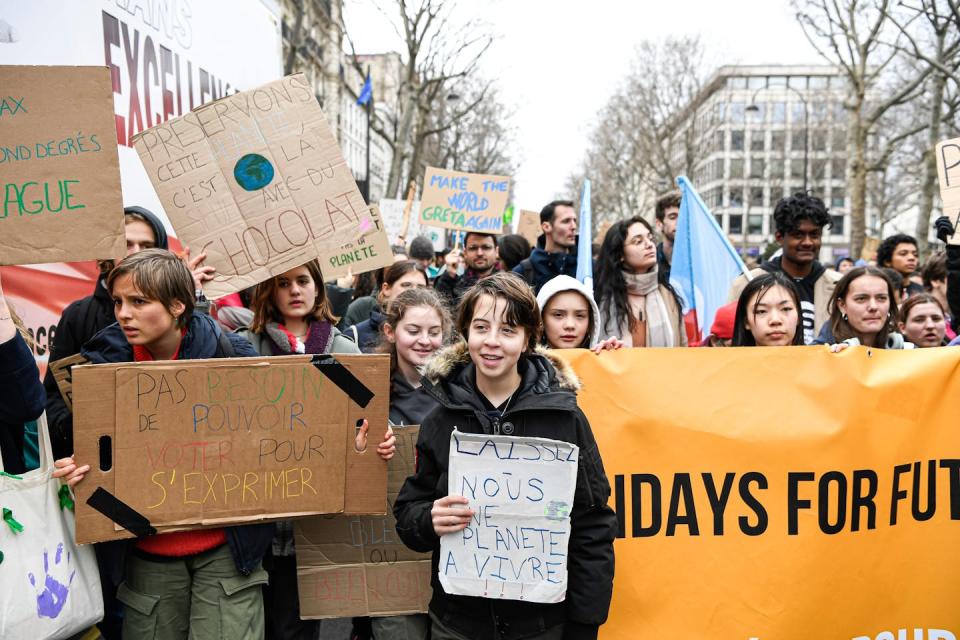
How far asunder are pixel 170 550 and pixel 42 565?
0.42m

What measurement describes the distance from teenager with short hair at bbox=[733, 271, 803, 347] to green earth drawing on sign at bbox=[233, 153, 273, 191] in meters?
2.20

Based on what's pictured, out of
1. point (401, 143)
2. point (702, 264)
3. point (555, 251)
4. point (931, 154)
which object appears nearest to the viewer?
point (702, 264)

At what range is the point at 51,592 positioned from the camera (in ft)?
7.47

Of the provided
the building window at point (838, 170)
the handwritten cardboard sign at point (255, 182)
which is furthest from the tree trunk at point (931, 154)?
the building window at point (838, 170)

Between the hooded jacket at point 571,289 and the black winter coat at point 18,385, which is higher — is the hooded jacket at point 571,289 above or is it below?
above

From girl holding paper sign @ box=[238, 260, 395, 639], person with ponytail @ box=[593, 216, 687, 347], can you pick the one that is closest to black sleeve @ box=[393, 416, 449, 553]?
girl holding paper sign @ box=[238, 260, 395, 639]

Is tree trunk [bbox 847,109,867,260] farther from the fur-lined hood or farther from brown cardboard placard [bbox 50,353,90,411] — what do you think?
brown cardboard placard [bbox 50,353,90,411]

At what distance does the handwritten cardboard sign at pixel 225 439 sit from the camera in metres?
2.44

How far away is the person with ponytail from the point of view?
4.25 meters

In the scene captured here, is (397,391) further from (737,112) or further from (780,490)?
(737,112)

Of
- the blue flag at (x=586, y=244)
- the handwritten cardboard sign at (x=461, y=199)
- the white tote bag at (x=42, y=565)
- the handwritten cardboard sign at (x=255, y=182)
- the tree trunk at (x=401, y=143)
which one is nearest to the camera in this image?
the white tote bag at (x=42, y=565)

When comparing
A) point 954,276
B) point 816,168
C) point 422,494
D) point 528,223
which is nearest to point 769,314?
point 954,276

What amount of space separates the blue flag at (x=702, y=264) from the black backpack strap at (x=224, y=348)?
280 cm

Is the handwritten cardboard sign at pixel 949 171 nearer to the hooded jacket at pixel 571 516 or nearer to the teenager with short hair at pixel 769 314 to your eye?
the teenager with short hair at pixel 769 314
